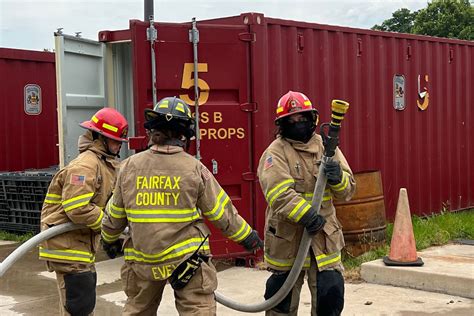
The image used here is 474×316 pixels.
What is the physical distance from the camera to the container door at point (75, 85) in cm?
686

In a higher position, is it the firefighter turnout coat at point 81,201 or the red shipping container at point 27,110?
the red shipping container at point 27,110

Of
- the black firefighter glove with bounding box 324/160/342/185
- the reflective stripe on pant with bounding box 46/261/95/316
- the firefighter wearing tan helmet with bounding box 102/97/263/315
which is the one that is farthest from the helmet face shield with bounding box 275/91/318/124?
the reflective stripe on pant with bounding box 46/261/95/316

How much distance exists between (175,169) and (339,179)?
116 cm

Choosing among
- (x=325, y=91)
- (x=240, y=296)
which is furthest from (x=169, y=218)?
(x=325, y=91)

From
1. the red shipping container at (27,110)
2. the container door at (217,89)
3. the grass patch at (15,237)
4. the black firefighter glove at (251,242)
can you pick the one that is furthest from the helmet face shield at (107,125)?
the red shipping container at (27,110)

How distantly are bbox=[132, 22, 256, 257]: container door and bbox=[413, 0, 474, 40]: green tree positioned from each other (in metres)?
26.9

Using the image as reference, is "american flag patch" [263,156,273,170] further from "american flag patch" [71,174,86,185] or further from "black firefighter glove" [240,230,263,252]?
"american flag patch" [71,174,86,185]

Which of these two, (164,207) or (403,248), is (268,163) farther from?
(403,248)

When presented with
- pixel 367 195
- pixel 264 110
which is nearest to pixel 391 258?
pixel 367 195

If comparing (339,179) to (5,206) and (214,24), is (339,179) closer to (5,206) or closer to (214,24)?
(214,24)

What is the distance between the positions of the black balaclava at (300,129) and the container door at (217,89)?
244 centimetres

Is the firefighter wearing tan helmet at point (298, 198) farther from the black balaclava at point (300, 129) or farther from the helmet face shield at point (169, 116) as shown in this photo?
the helmet face shield at point (169, 116)

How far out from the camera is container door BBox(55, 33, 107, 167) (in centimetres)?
686

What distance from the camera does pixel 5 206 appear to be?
9.61 m
